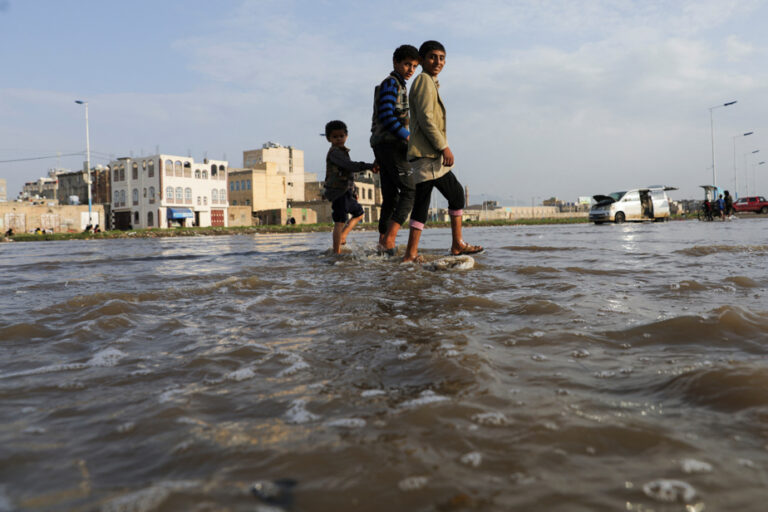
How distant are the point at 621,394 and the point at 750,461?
0.42 metres

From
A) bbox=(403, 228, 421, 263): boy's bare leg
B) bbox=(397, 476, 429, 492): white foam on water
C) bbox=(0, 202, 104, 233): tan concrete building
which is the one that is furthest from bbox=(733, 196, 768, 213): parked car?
bbox=(0, 202, 104, 233): tan concrete building

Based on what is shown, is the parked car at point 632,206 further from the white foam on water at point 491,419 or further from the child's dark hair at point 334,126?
the white foam on water at point 491,419

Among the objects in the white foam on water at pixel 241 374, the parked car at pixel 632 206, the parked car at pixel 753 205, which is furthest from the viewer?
the parked car at pixel 753 205

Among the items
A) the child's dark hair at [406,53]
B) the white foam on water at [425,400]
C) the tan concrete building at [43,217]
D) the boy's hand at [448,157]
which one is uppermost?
the tan concrete building at [43,217]

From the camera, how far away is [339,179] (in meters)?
6.87

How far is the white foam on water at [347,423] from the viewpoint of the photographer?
1290 mm

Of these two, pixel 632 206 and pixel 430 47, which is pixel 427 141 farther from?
pixel 632 206

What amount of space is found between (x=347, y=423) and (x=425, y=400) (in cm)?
26

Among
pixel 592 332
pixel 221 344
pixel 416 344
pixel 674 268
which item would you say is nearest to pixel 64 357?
pixel 221 344

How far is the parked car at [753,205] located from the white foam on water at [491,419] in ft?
147

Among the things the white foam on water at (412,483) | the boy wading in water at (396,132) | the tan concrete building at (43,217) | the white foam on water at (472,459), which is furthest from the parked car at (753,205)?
the tan concrete building at (43,217)

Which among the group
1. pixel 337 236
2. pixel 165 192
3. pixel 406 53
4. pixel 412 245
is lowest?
pixel 412 245

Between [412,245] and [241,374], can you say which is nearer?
[241,374]

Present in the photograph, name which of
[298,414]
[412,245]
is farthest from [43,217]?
[298,414]
